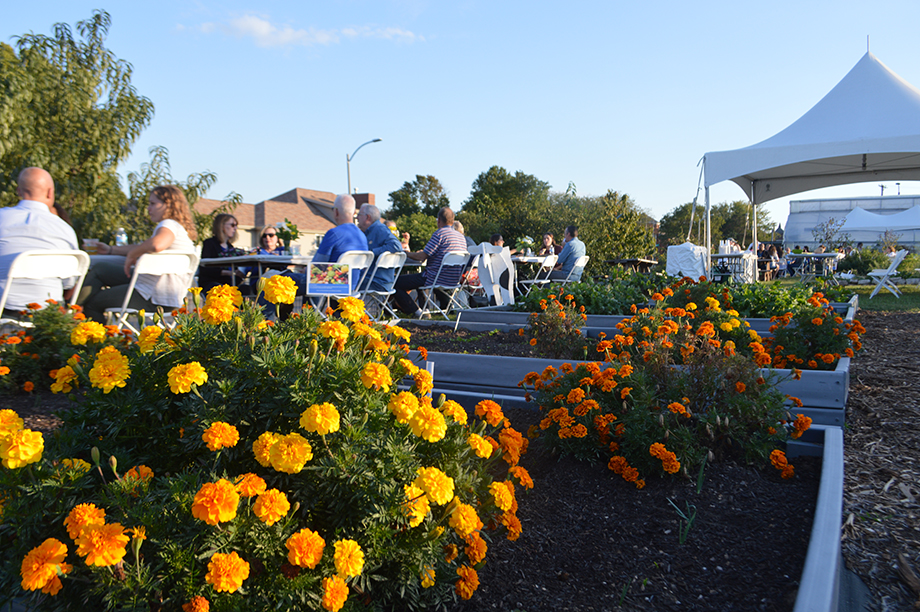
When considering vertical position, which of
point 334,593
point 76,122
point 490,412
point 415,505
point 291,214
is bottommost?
point 334,593

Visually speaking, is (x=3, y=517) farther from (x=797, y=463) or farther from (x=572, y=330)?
(x=572, y=330)

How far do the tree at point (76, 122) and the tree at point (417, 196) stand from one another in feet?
160

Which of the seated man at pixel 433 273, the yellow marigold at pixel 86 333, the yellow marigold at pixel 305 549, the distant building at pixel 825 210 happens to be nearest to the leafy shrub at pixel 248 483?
the yellow marigold at pixel 305 549

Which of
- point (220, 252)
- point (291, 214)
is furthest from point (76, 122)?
point (291, 214)

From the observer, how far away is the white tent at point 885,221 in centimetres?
2148

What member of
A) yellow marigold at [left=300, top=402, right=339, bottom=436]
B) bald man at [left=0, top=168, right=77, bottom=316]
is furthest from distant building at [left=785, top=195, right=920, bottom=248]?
yellow marigold at [left=300, top=402, right=339, bottom=436]

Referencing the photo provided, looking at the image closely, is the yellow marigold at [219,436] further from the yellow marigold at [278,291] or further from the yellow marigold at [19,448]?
the yellow marigold at [278,291]

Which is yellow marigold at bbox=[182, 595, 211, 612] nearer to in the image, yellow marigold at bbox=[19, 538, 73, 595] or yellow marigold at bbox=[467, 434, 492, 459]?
yellow marigold at bbox=[19, 538, 73, 595]

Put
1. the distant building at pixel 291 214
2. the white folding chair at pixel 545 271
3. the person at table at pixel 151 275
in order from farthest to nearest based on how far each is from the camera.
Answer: the distant building at pixel 291 214, the white folding chair at pixel 545 271, the person at table at pixel 151 275

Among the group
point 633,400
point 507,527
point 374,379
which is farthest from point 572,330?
point 374,379

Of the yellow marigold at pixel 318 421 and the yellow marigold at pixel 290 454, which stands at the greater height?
the yellow marigold at pixel 318 421

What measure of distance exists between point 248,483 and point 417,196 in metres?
59.5

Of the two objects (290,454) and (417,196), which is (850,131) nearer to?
(290,454)

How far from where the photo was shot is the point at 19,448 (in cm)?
109
